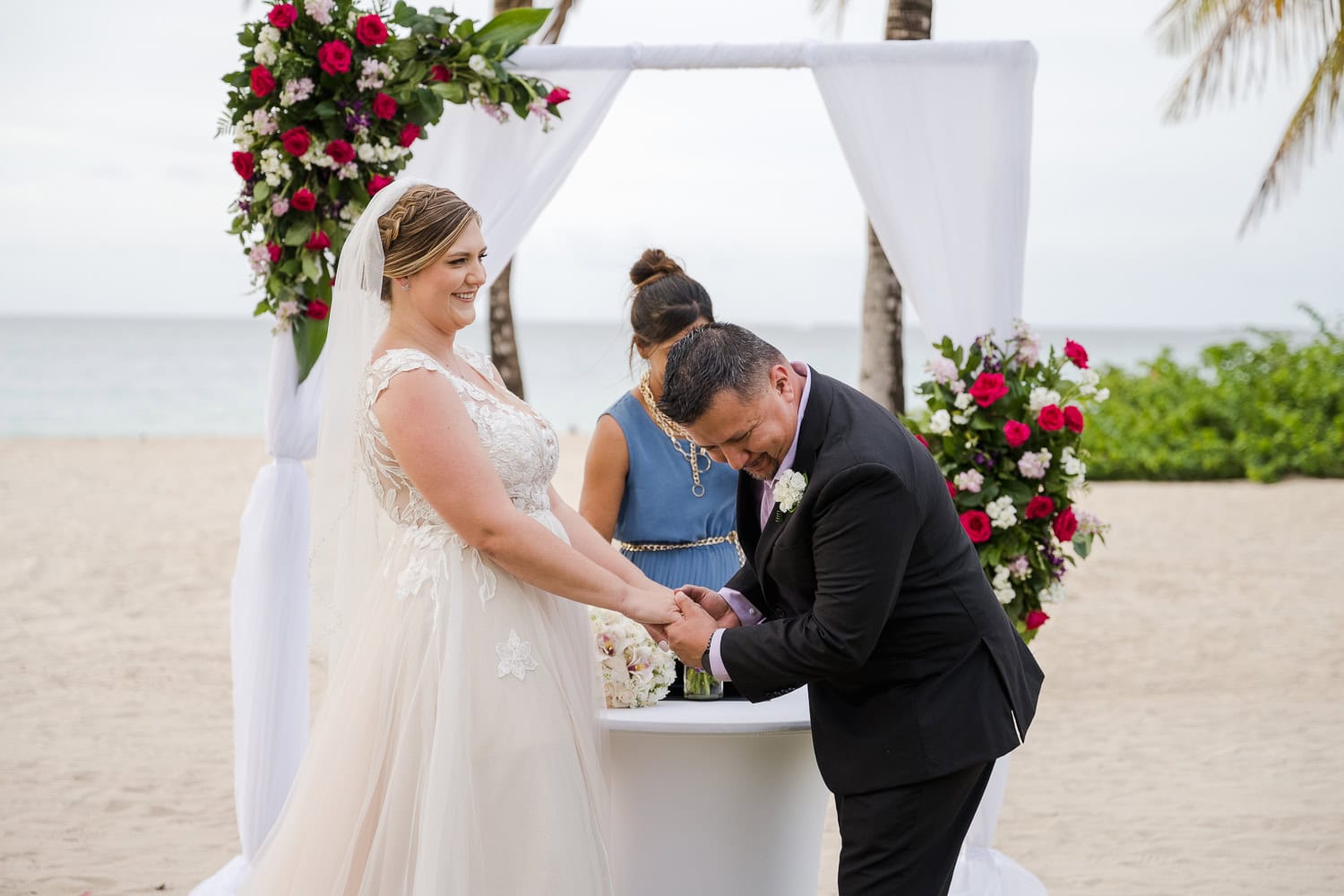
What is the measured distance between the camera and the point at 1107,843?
17.4 feet

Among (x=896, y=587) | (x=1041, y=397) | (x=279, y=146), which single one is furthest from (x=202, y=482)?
(x=896, y=587)

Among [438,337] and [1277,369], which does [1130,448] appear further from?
[438,337]

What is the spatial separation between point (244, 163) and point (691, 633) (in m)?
2.45

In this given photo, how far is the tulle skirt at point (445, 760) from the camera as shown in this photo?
2756 millimetres

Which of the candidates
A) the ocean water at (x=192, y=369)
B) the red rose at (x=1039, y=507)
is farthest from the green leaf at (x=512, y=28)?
the ocean water at (x=192, y=369)

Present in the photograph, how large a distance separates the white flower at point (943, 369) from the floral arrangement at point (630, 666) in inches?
67.8

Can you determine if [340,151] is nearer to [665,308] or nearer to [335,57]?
[335,57]

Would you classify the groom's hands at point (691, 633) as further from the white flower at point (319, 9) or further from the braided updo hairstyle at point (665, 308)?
the white flower at point (319, 9)

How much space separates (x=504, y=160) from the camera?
15.1 ft

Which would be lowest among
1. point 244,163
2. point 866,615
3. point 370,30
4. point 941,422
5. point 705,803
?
point 705,803

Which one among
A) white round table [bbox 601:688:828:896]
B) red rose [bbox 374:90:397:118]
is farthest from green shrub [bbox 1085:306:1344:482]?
white round table [bbox 601:688:828:896]

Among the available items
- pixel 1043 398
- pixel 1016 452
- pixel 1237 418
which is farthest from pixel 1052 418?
pixel 1237 418

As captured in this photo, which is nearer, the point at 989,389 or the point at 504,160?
the point at 989,389

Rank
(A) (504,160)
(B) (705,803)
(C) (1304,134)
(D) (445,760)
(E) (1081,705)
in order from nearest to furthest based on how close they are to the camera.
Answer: (D) (445,760), (B) (705,803), (A) (504,160), (E) (1081,705), (C) (1304,134)
